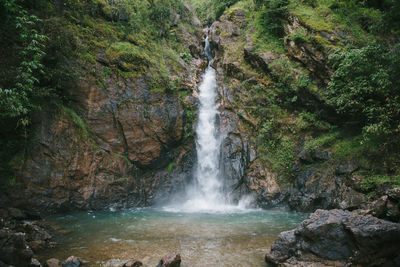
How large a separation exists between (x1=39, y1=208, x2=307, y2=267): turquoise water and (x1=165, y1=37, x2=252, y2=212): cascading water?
262cm

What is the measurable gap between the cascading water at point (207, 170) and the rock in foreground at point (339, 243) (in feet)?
25.0

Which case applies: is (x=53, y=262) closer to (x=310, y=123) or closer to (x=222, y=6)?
(x=310, y=123)

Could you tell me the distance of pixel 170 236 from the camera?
8125 mm

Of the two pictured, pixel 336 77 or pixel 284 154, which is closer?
pixel 336 77

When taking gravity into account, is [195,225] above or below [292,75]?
below

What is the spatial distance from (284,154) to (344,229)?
27.9 feet

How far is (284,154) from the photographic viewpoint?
13938 millimetres

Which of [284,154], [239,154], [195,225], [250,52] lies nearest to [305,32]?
[250,52]

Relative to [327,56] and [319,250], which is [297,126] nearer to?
[327,56]

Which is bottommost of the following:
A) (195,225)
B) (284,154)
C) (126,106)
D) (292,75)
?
(195,225)

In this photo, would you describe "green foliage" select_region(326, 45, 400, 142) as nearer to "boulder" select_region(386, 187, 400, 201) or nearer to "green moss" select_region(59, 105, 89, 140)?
"boulder" select_region(386, 187, 400, 201)

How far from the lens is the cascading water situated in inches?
575

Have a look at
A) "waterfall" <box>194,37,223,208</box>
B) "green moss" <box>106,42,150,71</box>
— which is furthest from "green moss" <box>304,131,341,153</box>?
"green moss" <box>106,42,150,71</box>

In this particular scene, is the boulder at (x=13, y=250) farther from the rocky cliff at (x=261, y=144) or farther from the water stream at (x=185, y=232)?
the rocky cliff at (x=261, y=144)
